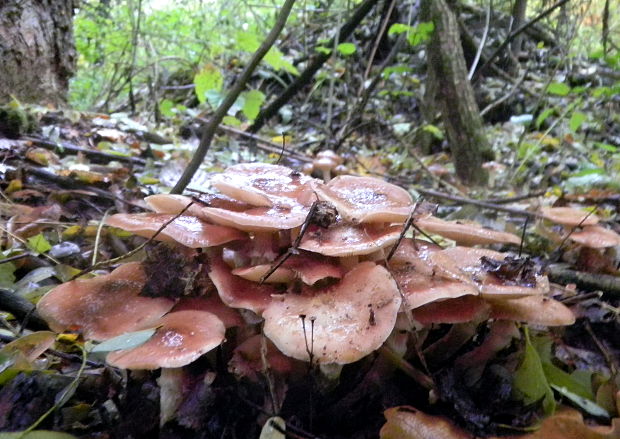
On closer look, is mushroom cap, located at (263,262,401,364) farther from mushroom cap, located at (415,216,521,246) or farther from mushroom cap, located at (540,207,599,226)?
mushroom cap, located at (540,207,599,226)

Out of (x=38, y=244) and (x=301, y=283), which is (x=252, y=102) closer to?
(x=38, y=244)

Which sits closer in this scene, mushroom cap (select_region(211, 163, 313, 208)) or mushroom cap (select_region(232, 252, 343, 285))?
mushroom cap (select_region(232, 252, 343, 285))

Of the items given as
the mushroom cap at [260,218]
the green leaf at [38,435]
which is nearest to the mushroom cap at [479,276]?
the mushroom cap at [260,218]

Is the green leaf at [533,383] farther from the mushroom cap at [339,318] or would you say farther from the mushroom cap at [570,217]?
the mushroom cap at [570,217]

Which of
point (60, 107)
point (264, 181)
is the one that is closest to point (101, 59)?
point (60, 107)

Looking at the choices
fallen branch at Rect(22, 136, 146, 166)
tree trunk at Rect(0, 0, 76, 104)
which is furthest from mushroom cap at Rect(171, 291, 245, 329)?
tree trunk at Rect(0, 0, 76, 104)

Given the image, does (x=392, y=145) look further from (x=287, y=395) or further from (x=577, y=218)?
(x=287, y=395)
